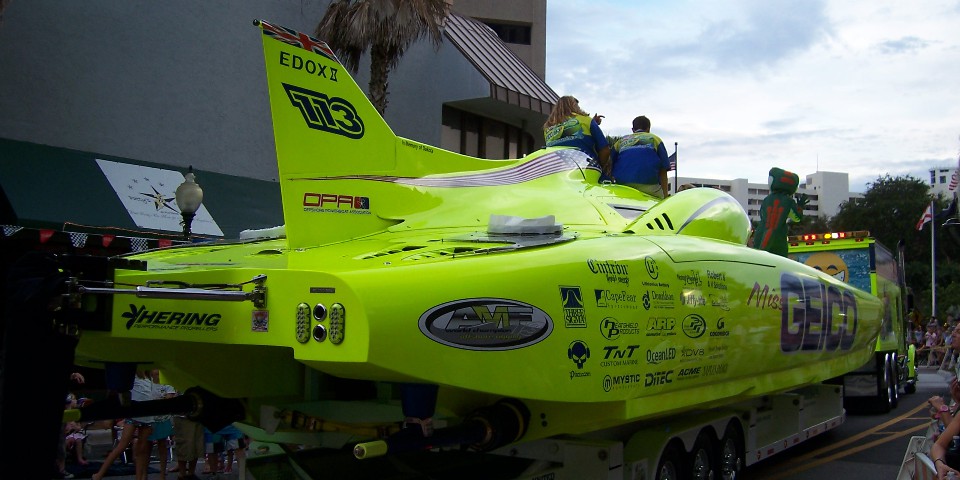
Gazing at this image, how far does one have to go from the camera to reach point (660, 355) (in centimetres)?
530

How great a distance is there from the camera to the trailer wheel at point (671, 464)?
6.11 m

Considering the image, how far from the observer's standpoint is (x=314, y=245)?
5465 mm

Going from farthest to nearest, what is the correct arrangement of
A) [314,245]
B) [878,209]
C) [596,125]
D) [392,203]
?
[878,209]
[596,125]
[392,203]
[314,245]

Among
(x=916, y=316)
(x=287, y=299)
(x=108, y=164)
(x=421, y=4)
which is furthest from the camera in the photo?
(x=916, y=316)

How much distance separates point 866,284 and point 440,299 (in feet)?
37.1

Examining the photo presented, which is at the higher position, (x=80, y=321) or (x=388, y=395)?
(x=80, y=321)

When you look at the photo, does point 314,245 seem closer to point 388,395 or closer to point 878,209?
point 388,395

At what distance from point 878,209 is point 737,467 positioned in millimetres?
58826

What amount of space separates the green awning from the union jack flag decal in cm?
787

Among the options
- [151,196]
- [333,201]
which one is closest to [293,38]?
[333,201]

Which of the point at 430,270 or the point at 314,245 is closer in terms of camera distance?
the point at 430,270

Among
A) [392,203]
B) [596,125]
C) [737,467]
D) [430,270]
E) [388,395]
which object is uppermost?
[596,125]

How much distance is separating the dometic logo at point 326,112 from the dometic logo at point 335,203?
421 mm

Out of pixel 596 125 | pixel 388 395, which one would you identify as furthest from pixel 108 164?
pixel 388 395
